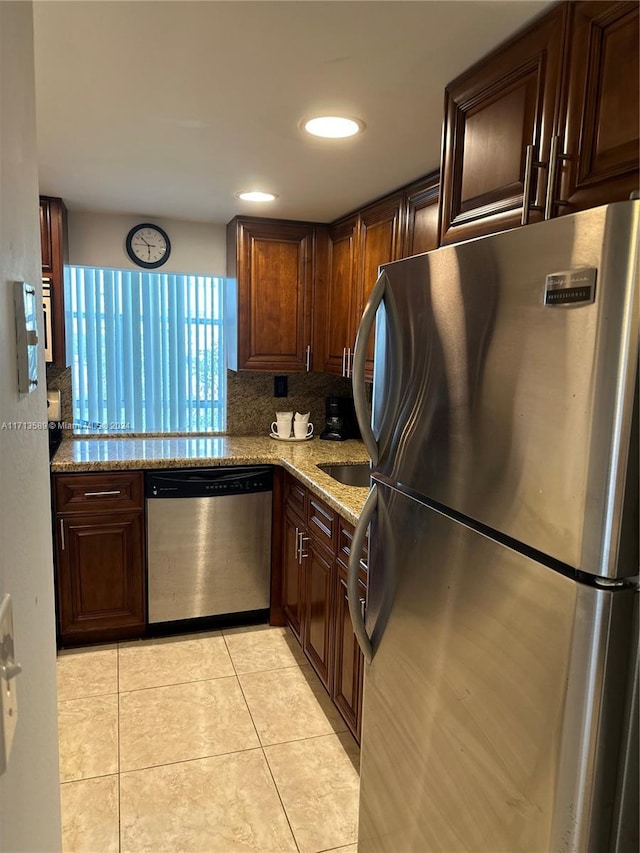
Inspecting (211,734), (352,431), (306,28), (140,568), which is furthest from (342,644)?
(306,28)

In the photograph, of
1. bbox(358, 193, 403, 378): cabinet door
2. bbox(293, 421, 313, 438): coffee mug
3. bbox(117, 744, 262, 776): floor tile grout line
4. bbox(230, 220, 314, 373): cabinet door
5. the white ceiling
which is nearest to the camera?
the white ceiling

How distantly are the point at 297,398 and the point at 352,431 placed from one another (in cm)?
42

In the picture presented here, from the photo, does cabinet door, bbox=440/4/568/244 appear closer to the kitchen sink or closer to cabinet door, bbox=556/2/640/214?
cabinet door, bbox=556/2/640/214

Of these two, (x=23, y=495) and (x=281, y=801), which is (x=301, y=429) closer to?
(x=281, y=801)

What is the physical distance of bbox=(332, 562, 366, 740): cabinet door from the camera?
2.09m

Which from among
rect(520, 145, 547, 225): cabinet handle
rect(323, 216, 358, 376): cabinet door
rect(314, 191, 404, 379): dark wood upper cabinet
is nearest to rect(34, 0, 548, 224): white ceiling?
rect(314, 191, 404, 379): dark wood upper cabinet

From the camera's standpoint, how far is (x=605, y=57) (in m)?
1.01

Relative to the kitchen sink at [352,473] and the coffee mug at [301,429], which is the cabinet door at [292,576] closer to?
the kitchen sink at [352,473]

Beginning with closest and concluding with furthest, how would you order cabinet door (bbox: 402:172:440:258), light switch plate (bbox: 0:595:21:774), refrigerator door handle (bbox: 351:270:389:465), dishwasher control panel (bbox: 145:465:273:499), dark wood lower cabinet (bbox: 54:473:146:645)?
Result: 1. light switch plate (bbox: 0:595:21:774)
2. refrigerator door handle (bbox: 351:270:389:465)
3. cabinet door (bbox: 402:172:440:258)
4. dark wood lower cabinet (bbox: 54:473:146:645)
5. dishwasher control panel (bbox: 145:465:273:499)

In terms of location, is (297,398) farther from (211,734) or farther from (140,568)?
(211,734)

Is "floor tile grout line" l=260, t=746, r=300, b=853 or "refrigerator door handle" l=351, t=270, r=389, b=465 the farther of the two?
"floor tile grout line" l=260, t=746, r=300, b=853

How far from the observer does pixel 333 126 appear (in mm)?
1816

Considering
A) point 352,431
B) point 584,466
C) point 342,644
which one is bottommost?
point 342,644

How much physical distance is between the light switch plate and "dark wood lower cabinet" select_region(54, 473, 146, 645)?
7.33 feet
